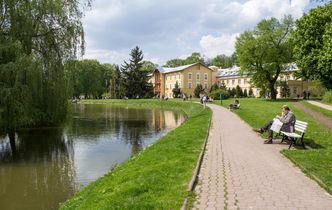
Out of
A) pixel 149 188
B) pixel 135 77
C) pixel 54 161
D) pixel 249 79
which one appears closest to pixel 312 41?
pixel 54 161

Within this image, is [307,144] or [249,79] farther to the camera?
[249,79]

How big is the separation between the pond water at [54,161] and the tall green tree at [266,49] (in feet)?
110

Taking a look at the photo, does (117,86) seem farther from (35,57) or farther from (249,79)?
(35,57)

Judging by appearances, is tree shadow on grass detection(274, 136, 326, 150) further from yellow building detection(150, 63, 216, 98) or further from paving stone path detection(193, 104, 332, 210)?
yellow building detection(150, 63, 216, 98)

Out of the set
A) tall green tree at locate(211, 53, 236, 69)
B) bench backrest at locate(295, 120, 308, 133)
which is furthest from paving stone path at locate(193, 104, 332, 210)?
tall green tree at locate(211, 53, 236, 69)

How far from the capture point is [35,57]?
56.9ft

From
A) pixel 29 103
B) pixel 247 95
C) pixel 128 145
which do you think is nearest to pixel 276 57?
pixel 247 95

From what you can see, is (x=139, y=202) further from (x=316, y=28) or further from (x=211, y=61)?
(x=211, y=61)

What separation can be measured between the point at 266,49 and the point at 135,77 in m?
36.5

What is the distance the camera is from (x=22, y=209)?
9.45 m

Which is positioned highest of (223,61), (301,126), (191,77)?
(223,61)

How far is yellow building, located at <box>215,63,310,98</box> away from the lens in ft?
197

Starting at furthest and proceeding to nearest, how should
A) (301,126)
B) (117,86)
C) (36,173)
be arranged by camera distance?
(117,86) → (36,173) → (301,126)

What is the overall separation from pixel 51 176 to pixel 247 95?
6519cm
